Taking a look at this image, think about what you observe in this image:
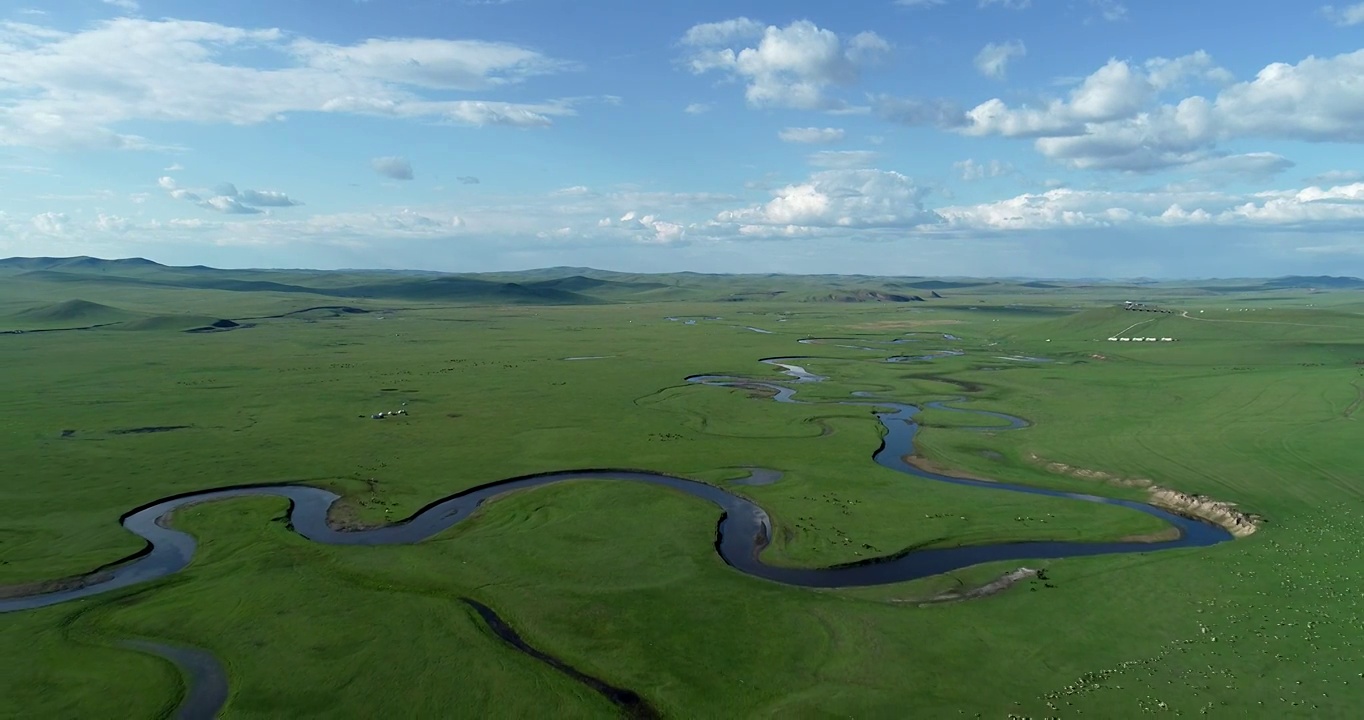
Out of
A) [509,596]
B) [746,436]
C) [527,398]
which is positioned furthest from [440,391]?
[509,596]

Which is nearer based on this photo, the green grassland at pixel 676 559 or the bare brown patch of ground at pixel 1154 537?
the green grassland at pixel 676 559

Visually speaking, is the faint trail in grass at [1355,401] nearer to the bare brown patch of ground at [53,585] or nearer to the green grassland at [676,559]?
the green grassland at [676,559]

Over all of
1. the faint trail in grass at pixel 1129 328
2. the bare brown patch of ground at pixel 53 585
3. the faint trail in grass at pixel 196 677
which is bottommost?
the faint trail in grass at pixel 196 677

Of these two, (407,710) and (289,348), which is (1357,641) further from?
(289,348)

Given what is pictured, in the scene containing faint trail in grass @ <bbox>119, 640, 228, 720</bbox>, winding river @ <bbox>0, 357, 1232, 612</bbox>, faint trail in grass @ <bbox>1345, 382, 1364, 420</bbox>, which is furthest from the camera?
faint trail in grass @ <bbox>1345, 382, 1364, 420</bbox>

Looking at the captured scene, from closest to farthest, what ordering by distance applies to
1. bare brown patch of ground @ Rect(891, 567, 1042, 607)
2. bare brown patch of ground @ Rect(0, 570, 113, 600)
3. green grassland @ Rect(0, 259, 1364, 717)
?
green grassland @ Rect(0, 259, 1364, 717), bare brown patch of ground @ Rect(891, 567, 1042, 607), bare brown patch of ground @ Rect(0, 570, 113, 600)

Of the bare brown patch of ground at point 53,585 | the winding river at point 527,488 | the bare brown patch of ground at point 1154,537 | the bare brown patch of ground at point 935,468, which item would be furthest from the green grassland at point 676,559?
the bare brown patch of ground at point 1154,537

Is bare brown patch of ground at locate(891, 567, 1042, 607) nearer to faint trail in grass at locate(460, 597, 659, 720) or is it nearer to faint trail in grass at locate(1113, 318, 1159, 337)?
faint trail in grass at locate(460, 597, 659, 720)

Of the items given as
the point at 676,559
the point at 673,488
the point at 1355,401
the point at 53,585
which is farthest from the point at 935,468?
the point at 53,585

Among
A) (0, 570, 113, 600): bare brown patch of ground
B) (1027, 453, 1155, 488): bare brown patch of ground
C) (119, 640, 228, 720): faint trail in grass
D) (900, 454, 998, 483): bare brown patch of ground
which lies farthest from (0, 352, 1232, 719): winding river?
(1027, 453, 1155, 488): bare brown patch of ground
